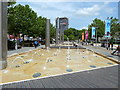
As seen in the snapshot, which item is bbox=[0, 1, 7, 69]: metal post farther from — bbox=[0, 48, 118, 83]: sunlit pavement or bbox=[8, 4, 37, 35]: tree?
bbox=[8, 4, 37, 35]: tree

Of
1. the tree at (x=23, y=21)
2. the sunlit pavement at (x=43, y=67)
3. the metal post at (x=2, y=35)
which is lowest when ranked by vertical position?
the sunlit pavement at (x=43, y=67)

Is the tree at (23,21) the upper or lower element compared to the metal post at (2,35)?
upper

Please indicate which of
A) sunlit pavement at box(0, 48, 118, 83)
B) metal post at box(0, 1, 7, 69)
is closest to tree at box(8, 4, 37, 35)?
sunlit pavement at box(0, 48, 118, 83)

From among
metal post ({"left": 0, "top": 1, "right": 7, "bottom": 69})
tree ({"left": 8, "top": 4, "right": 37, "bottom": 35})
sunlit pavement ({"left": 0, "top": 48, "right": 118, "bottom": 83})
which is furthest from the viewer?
tree ({"left": 8, "top": 4, "right": 37, "bottom": 35})

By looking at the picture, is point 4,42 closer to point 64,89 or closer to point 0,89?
point 0,89

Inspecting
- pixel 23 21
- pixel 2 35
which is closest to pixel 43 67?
pixel 2 35

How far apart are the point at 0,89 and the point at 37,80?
4.82 feet

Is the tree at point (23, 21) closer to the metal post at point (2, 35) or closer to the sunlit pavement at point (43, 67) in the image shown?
the sunlit pavement at point (43, 67)

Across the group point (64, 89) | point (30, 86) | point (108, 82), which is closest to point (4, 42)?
point (30, 86)

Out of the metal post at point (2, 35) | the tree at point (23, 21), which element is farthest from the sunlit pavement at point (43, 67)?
the tree at point (23, 21)

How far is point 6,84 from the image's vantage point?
4.66 meters

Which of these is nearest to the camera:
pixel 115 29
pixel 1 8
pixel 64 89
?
pixel 64 89

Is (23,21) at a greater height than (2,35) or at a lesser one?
greater

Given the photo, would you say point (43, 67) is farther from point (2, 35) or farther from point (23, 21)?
point (23, 21)
